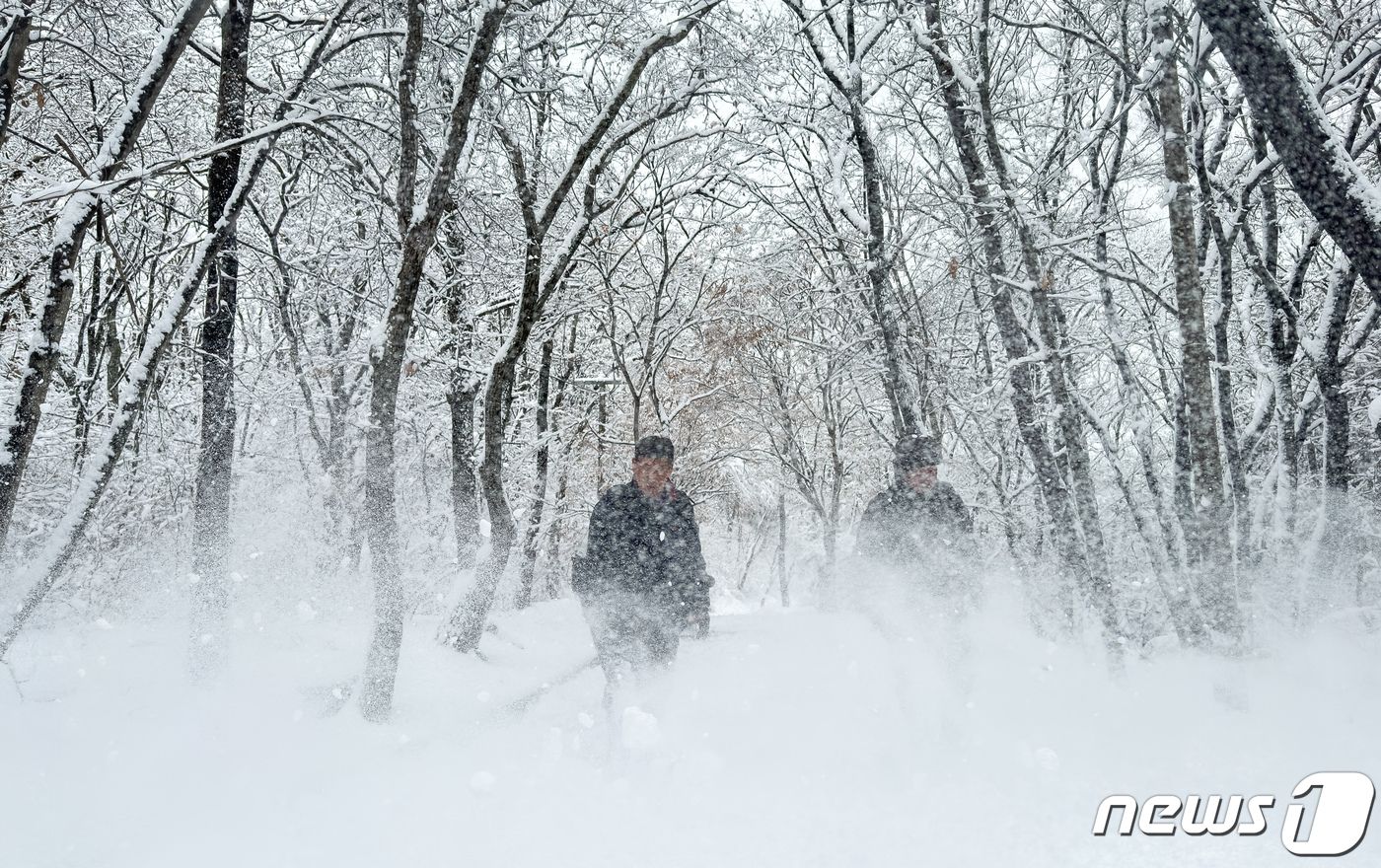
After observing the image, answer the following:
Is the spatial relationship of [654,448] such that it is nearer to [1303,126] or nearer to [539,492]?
[1303,126]

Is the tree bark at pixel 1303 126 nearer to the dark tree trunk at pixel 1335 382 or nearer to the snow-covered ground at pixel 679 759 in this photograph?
the snow-covered ground at pixel 679 759

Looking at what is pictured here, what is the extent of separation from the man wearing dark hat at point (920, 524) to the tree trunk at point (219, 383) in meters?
5.08

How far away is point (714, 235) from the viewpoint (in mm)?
15484

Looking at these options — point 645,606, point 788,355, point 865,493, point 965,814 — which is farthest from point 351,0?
point 865,493

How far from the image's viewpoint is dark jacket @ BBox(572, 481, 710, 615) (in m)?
4.59

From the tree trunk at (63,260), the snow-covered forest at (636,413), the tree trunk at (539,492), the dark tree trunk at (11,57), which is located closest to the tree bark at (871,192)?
the snow-covered forest at (636,413)

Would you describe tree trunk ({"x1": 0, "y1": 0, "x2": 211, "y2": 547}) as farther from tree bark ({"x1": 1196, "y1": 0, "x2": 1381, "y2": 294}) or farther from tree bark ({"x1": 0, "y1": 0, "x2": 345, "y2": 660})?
tree bark ({"x1": 1196, "y1": 0, "x2": 1381, "y2": 294})

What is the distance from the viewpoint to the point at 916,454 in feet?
17.2

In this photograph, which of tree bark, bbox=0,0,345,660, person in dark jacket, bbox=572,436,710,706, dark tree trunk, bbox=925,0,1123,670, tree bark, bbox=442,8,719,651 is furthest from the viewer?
dark tree trunk, bbox=925,0,1123,670

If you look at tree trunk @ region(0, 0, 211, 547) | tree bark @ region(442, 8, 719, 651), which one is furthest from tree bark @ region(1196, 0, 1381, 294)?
tree trunk @ region(0, 0, 211, 547)

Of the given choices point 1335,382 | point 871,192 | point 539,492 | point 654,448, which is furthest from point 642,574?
point 539,492

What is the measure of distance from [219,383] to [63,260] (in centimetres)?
153

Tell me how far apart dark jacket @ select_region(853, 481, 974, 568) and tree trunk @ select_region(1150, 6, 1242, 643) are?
5.20 ft

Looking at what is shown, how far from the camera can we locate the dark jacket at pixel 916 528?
16.8 feet
